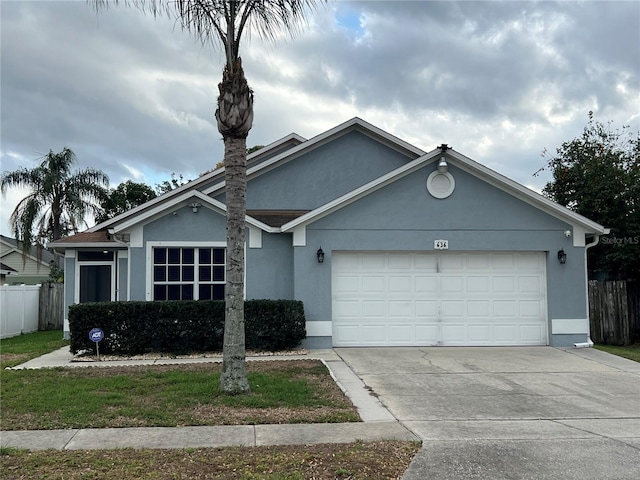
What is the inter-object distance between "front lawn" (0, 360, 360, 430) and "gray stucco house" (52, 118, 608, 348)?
128 inches

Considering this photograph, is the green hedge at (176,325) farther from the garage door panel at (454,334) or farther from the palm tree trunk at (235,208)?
the palm tree trunk at (235,208)

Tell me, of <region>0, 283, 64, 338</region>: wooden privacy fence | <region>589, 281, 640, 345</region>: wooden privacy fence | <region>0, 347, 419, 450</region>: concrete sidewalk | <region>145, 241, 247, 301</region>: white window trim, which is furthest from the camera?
<region>0, 283, 64, 338</region>: wooden privacy fence

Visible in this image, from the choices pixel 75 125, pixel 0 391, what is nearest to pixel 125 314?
pixel 0 391

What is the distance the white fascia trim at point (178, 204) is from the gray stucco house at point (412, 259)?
34 mm

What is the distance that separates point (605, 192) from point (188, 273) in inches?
504

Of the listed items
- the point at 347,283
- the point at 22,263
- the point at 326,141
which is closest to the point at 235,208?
the point at 347,283

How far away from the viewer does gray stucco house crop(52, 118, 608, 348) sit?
517 inches

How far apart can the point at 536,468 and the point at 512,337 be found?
8.51 m

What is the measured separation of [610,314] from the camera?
1548 centimetres

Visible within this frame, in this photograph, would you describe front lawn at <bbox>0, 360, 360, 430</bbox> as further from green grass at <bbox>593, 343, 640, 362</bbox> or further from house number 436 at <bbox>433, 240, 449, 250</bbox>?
green grass at <bbox>593, 343, 640, 362</bbox>

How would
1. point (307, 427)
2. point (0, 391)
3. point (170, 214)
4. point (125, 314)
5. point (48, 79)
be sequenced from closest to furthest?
point (307, 427)
point (0, 391)
point (125, 314)
point (170, 214)
point (48, 79)

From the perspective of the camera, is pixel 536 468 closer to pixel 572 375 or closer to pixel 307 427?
pixel 307 427

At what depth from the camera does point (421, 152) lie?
16.6 meters

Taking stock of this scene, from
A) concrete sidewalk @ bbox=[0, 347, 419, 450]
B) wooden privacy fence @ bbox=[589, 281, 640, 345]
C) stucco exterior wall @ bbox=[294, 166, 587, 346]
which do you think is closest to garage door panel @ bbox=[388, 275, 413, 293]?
stucco exterior wall @ bbox=[294, 166, 587, 346]
